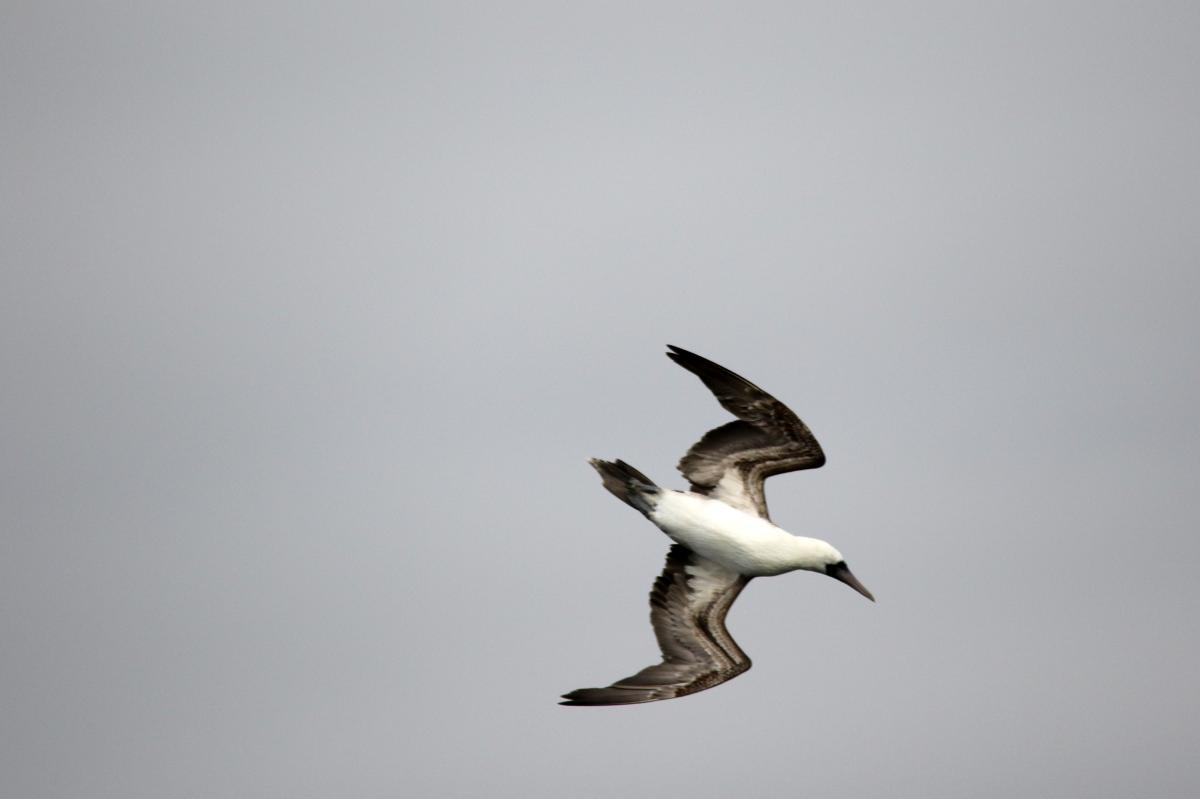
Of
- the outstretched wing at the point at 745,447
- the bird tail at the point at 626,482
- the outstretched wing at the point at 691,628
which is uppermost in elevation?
the outstretched wing at the point at 745,447

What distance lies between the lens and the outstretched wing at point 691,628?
29.4 metres

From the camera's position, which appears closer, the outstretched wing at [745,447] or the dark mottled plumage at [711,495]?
the dark mottled plumage at [711,495]

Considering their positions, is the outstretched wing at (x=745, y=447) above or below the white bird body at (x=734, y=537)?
above

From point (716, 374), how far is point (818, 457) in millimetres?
2112

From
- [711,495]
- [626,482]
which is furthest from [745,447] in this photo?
[626,482]

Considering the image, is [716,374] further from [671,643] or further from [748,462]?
[671,643]

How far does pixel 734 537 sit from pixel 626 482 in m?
1.84

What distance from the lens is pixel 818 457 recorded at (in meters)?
29.8

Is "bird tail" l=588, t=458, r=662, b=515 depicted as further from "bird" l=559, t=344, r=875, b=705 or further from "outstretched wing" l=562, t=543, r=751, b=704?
"outstretched wing" l=562, t=543, r=751, b=704

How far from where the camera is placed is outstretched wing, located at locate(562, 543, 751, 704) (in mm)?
29391

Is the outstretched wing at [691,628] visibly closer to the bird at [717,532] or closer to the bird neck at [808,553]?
the bird at [717,532]

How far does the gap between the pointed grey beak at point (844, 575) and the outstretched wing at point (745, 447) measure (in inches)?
52.3

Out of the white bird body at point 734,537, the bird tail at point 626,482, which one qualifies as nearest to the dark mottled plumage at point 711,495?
the bird tail at point 626,482

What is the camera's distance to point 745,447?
29797mm
